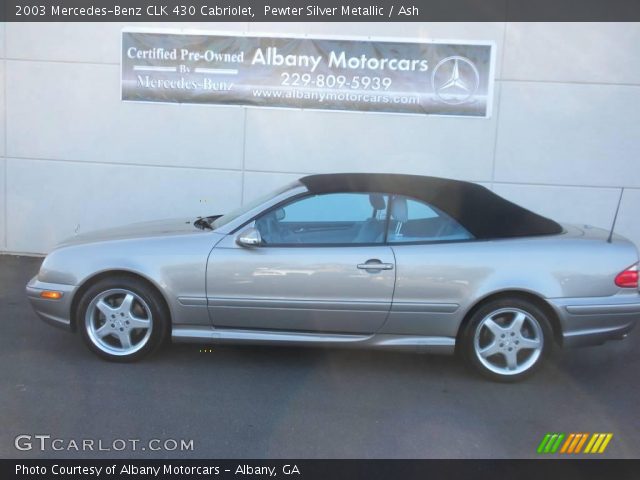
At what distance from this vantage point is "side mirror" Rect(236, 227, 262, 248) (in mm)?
4637

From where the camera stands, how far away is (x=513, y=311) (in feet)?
15.1

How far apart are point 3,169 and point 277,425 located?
6304 mm

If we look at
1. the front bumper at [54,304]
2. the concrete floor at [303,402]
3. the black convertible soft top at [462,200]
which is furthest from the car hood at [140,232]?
the black convertible soft top at [462,200]

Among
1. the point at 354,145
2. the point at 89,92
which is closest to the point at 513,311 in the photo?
the point at 354,145

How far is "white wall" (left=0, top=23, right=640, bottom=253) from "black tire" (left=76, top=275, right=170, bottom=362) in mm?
3682

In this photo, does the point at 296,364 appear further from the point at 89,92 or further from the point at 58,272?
the point at 89,92

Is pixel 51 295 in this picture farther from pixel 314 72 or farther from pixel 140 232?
pixel 314 72

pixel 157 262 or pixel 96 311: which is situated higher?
pixel 157 262

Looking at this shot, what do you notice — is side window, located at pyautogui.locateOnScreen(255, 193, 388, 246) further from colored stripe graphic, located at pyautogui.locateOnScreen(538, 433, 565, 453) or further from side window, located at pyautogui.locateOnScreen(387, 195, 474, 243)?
colored stripe graphic, located at pyautogui.locateOnScreen(538, 433, 565, 453)

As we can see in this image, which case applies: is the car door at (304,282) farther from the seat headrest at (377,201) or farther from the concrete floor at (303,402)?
the concrete floor at (303,402)

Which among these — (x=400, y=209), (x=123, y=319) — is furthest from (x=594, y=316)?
(x=123, y=319)

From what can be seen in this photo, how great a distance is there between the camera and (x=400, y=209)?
4.77 meters

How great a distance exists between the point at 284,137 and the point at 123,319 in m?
4.01
